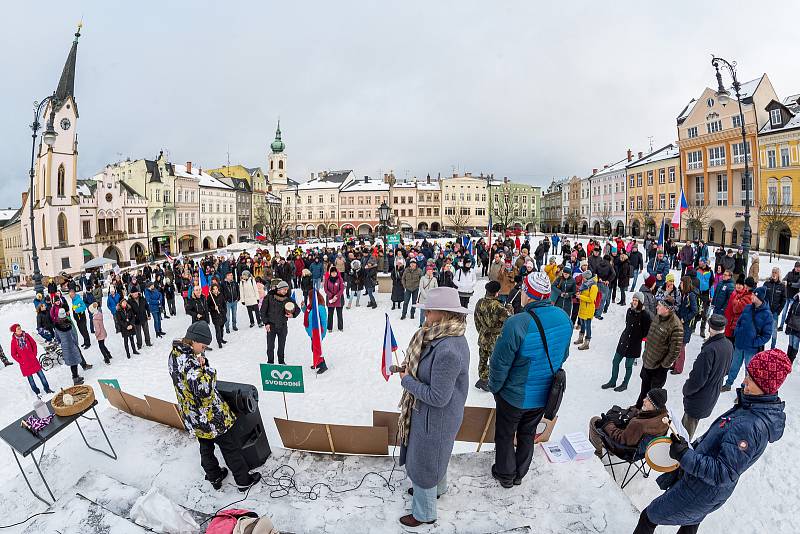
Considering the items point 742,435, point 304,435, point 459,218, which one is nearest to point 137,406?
point 304,435

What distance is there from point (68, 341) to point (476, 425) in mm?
9924

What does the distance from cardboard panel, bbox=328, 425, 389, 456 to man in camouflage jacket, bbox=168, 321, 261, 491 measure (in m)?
0.93

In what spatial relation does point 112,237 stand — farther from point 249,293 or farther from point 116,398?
point 116,398

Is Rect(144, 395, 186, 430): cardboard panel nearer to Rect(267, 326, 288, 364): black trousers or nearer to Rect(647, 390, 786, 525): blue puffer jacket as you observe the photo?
Rect(267, 326, 288, 364): black trousers

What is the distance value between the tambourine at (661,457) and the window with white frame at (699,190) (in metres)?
48.8

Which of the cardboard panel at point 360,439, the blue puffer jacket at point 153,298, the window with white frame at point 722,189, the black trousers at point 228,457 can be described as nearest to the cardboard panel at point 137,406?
the black trousers at point 228,457

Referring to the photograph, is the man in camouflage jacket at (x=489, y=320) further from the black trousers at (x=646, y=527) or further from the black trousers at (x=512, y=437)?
the black trousers at (x=646, y=527)

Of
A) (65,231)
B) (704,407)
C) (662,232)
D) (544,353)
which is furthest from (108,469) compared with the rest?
(65,231)

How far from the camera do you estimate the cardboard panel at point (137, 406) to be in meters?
5.86

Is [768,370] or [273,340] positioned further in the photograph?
[273,340]

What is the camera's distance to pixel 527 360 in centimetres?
364

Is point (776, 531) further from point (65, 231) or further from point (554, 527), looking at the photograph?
point (65, 231)

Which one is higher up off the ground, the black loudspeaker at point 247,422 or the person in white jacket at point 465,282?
the person in white jacket at point 465,282

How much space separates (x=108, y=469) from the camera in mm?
4961
